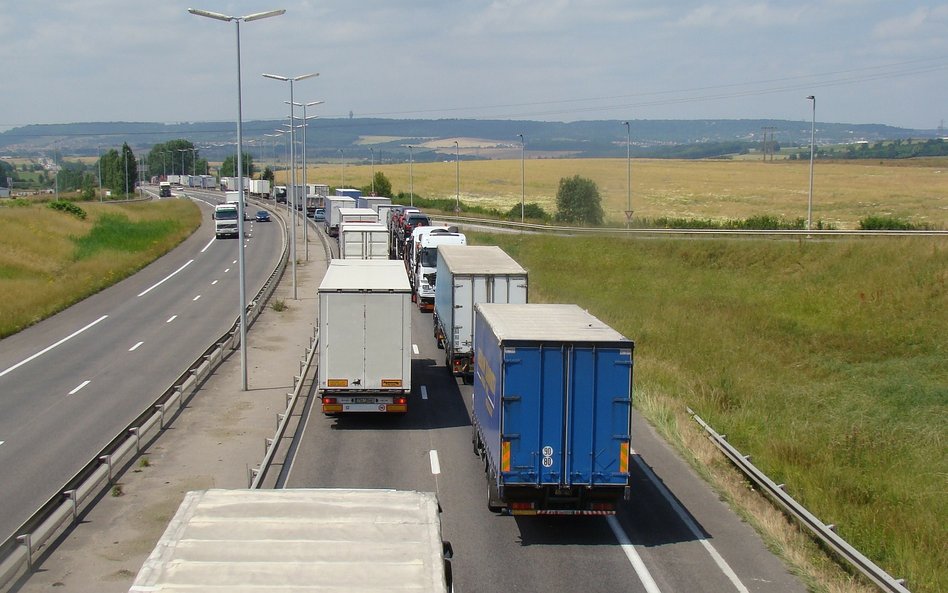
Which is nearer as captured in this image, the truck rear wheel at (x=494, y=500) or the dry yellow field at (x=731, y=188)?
the truck rear wheel at (x=494, y=500)

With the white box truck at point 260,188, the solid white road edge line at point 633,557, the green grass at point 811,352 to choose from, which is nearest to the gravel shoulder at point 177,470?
the solid white road edge line at point 633,557

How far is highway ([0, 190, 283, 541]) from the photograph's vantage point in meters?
19.1

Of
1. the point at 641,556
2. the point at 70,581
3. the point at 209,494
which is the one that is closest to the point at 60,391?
the point at 70,581

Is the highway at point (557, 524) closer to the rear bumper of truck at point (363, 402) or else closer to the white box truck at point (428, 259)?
the rear bumper of truck at point (363, 402)

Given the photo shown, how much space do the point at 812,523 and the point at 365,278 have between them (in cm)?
1207

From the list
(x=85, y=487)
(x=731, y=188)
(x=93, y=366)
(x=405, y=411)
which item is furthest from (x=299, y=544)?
(x=731, y=188)

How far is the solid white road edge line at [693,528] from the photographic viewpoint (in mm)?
13086

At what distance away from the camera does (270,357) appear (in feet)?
99.8

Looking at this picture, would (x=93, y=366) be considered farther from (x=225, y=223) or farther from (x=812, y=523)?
(x=225, y=223)

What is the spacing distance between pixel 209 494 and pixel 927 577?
953 centimetres

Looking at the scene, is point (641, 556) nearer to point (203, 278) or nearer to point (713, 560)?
point (713, 560)

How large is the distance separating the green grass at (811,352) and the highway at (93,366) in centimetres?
1306

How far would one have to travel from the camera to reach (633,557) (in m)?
14.0

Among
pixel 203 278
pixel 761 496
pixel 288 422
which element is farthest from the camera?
pixel 203 278
